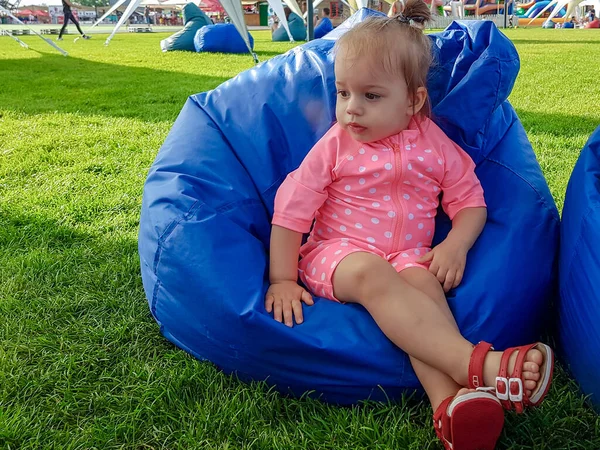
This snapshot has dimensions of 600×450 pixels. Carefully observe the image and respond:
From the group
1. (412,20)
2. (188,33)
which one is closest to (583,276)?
(412,20)

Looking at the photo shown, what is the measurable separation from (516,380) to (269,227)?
3.00ft

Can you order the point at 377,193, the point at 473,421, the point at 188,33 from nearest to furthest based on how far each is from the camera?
the point at 473,421 → the point at 377,193 → the point at 188,33

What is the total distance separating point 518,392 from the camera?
133cm

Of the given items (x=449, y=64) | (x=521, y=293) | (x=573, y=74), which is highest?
(x=449, y=64)

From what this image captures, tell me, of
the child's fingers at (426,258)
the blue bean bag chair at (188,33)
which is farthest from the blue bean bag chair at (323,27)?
the child's fingers at (426,258)

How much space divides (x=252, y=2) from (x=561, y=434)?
38155mm

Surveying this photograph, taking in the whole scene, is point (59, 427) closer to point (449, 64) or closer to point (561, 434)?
point (561, 434)

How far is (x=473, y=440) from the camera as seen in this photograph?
1.31 meters

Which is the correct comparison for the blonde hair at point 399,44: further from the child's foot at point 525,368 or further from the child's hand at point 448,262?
the child's foot at point 525,368

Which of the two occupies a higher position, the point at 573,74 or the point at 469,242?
the point at 469,242

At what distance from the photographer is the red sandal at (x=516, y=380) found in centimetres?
133

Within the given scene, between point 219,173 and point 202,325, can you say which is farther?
point 219,173

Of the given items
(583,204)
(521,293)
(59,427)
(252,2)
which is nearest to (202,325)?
(59,427)

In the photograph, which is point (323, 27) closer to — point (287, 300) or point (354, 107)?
point (354, 107)
